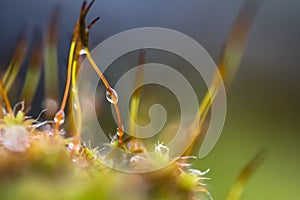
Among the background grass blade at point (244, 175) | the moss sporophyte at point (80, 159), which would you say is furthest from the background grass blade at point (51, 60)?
the background grass blade at point (244, 175)

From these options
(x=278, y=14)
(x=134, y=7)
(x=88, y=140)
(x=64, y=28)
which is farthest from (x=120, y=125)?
(x=278, y=14)

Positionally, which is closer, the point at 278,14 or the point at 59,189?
the point at 59,189

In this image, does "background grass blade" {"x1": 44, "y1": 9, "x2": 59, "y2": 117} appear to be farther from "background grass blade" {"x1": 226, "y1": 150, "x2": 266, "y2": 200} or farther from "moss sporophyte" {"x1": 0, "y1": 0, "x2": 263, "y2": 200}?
"background grass blade" {"x1": 226, "y1": 150, "x2": 266, "y2": 200}

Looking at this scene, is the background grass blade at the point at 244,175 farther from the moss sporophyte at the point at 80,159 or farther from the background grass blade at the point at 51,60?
the background grass blade at the point at 51,60

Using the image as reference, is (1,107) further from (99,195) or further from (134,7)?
(134,7)

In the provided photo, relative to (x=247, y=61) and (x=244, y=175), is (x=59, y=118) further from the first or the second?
(x=247, y=61)

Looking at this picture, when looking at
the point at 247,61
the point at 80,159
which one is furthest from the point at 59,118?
the point at 247,61
